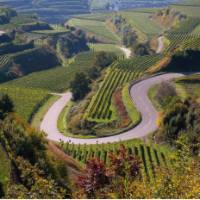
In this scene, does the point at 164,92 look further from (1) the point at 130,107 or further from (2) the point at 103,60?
(2) the point at 103,60

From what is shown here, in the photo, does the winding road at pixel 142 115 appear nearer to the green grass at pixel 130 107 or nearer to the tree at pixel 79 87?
the green grass at pixel 130 107

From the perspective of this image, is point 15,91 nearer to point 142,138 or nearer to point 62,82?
point 62,82

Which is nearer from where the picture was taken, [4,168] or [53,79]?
[4,168]

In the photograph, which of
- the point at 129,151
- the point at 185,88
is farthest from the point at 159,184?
the point at 185,88

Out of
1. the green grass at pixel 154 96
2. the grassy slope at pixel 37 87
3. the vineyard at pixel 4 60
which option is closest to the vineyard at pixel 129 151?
the green grass at pixel 154 96

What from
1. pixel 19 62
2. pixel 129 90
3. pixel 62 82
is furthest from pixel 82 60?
pixel 129 90

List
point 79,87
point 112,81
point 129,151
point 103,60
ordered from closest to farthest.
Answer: point 129,151 < point 79,87 < point 112,81 < point 103,60
